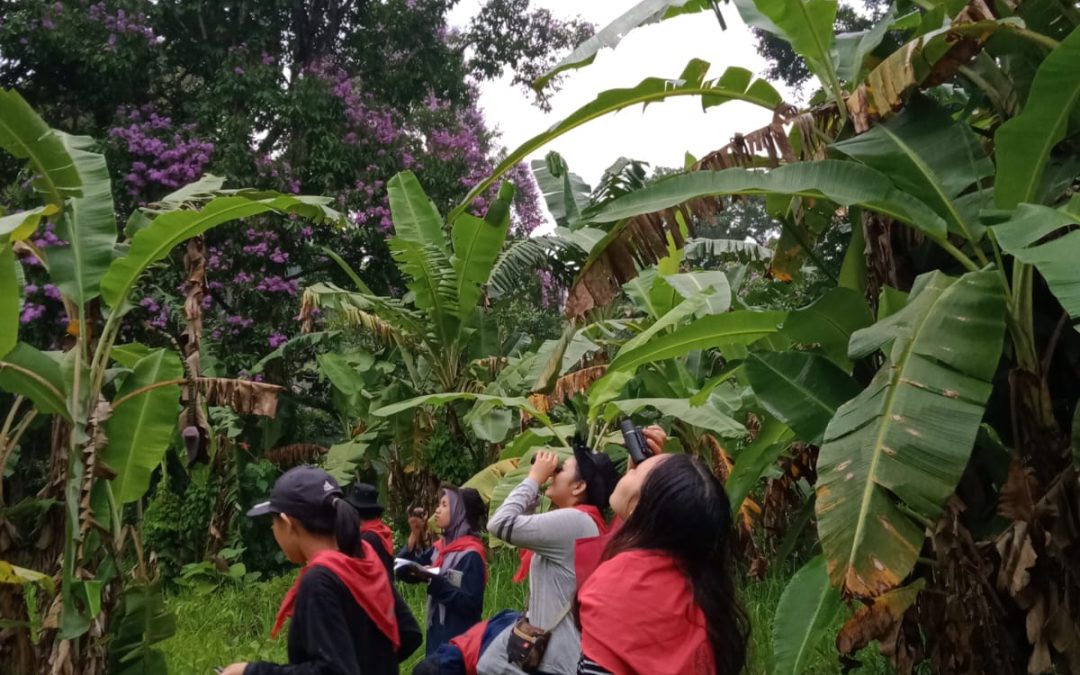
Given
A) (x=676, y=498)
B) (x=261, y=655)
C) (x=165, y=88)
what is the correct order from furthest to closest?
(x=165, y=88)
(x=261, y=655)
(x=676, y=498)

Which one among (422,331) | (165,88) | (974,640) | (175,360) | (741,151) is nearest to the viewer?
(974,640)

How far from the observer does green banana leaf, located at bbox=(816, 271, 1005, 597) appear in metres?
2.76

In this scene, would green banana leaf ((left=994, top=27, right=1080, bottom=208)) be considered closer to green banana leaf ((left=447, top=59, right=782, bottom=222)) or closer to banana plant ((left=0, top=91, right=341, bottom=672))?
green banana leaf ((left=447, top=59, right=782, bottom=222))

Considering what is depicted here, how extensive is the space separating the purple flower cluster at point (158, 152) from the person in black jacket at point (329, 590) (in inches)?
354

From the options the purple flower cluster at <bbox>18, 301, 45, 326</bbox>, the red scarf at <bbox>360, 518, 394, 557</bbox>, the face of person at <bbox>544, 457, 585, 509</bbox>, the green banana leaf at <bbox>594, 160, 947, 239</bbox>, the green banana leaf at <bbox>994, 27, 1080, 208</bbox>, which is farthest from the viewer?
the purple flower cluster at <bbox>18, 301, 45, 326</bbox>

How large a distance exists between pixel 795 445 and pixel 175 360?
2970mm

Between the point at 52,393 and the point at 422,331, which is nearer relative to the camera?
the point at 52,393

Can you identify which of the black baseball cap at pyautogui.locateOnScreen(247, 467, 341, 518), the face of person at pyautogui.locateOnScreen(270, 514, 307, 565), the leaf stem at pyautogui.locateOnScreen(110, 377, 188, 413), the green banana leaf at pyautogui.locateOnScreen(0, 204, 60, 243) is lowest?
the face of person at pyautogui.locateOnScreen(270, 514, 307, 565)

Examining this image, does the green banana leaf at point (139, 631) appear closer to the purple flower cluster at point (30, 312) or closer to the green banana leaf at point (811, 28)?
the green banana leaf at point (811, 28)

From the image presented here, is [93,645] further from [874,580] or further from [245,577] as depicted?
[245,577]

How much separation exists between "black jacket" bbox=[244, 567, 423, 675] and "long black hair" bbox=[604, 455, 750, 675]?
0.82 m

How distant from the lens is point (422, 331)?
29.1 feet

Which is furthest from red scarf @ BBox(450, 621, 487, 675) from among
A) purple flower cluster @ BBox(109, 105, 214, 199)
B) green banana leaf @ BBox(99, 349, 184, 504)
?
purple flower cluster @ BBox(109, 105, 214, 199)

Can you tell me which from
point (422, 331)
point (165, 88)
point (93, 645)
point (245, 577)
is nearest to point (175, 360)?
point (93, 645)
